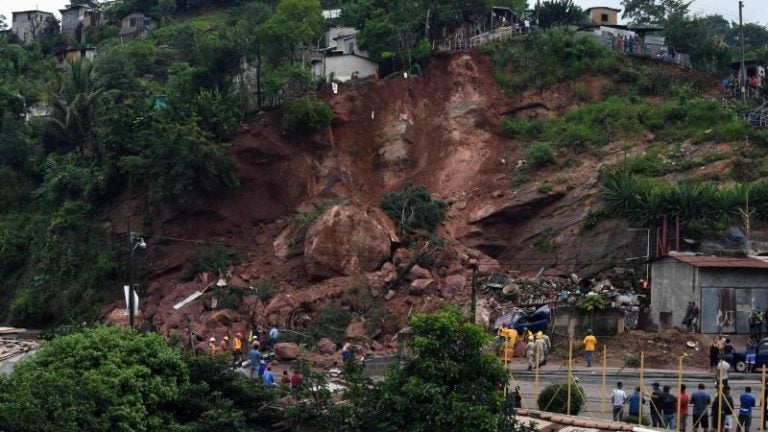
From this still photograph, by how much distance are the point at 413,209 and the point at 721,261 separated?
12.2 metres

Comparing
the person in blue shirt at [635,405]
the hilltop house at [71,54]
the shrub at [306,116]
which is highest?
the hilltop house at [71,54]

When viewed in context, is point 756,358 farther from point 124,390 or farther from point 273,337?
point 124,390

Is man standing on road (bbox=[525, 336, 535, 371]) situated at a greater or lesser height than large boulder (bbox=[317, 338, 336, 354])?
greater

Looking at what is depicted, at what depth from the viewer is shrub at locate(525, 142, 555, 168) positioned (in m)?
44.2

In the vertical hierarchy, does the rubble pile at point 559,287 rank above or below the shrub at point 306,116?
below

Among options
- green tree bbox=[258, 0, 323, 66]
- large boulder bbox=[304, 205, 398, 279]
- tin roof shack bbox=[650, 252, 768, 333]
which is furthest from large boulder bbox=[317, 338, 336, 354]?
green tree bbox=[258, 0, 323, 66]

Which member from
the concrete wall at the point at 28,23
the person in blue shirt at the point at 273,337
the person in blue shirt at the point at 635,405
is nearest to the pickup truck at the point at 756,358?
the person in blue shirt at the point at 635,405

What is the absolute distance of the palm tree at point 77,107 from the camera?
51581 mm

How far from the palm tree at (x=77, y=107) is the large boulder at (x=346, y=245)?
14821 mm

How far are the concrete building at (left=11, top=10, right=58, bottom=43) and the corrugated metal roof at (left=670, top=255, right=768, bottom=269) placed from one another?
51.2 meters

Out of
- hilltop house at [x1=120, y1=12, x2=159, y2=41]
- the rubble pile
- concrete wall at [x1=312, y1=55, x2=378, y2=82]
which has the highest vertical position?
hilltop house at [x1=120, y1=12, x2=159, y2=41]

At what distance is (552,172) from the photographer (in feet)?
144

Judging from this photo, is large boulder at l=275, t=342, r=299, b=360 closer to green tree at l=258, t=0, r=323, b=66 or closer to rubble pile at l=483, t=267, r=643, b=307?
rubble pile at l=483, t=267, r=643, b=307

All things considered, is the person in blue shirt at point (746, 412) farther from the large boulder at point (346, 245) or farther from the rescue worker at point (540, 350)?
the large boulder at point (346, 245)
